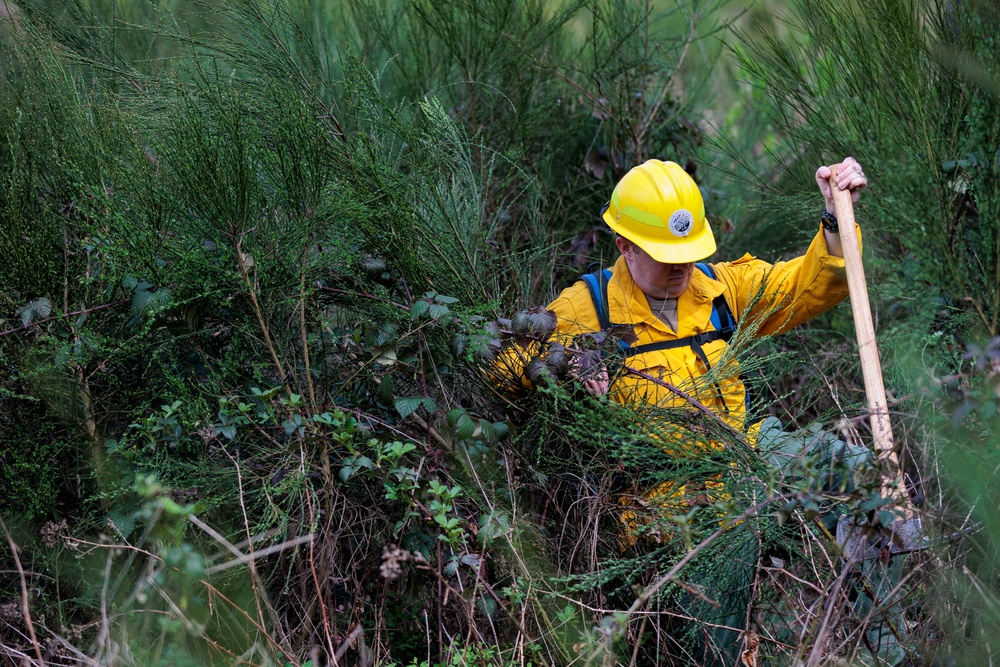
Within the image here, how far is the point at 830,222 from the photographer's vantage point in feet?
9.15

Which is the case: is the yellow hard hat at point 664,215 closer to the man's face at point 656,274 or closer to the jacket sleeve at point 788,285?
the man's face at point 656,274

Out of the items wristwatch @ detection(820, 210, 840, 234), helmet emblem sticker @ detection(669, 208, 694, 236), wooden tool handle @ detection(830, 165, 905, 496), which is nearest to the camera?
wooden tool handle @ detection(830, 165, 905, 496)

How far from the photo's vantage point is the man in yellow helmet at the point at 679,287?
2.87 m

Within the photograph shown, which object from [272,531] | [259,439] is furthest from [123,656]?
[259,439]

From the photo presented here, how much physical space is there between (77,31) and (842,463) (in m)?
3.15

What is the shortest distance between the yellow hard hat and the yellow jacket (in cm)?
15

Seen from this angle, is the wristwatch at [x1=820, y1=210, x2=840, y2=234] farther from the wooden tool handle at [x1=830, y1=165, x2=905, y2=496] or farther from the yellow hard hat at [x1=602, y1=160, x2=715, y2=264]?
the yellow hard hat at [x1=602, y1=160, x2=715, y2=264]

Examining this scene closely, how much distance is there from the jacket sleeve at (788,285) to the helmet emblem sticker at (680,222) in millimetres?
281

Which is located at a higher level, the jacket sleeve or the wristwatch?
the wristwatch

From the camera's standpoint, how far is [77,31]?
3.45 meters

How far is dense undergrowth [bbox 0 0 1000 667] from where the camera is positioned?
2.30 metres

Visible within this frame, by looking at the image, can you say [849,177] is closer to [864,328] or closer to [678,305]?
[864,328]

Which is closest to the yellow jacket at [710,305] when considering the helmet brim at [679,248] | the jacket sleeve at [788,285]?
the jacket sleeve at [788,285]

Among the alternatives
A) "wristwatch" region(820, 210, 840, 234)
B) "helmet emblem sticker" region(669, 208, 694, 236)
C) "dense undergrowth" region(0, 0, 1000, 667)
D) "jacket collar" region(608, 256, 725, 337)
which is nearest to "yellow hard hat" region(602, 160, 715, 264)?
"helmet emblem sticker" region(669, 208, 694, 236)
